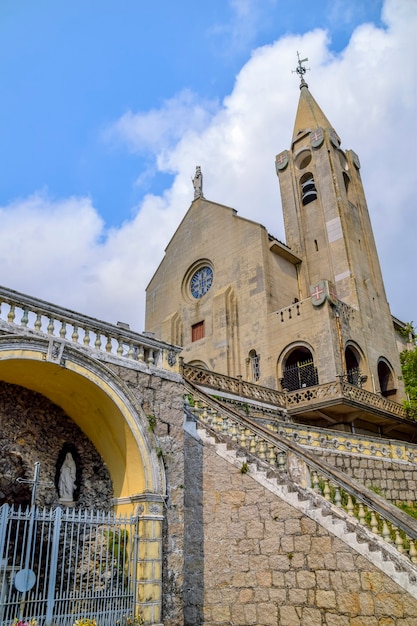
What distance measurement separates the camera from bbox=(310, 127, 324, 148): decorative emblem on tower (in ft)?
91.8

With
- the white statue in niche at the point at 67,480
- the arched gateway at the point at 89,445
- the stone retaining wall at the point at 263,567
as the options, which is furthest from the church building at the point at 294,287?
the white statue in niche at the point at 67,480

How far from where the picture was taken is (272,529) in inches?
352

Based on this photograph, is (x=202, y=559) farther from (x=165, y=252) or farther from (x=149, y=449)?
(x=165, y=252)

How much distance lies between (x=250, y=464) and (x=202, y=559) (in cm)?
199

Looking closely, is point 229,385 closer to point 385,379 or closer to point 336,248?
point 385,379

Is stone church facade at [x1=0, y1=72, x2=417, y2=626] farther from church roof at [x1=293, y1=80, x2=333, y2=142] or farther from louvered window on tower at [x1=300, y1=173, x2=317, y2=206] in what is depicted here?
church roof at [x1=293, y1=80, x2=333, y2=142]

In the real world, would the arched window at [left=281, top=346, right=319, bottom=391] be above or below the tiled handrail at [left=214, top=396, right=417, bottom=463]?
above

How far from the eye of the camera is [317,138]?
1111 inches

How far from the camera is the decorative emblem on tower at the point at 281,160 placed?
29812 millimetres

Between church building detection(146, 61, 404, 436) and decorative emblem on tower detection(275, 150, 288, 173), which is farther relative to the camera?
decorative emblem on tower detection(275, 150, 288, 173)

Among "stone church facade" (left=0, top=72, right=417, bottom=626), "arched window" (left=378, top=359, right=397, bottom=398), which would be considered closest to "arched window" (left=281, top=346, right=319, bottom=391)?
"arched window" (left=378, top=359, right=397, bottom=398)

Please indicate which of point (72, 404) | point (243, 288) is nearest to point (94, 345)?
point (72, 404)

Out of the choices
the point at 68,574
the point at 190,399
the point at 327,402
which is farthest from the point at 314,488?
the point at 327,402

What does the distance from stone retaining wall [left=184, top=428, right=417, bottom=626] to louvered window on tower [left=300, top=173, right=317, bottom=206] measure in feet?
71.4
